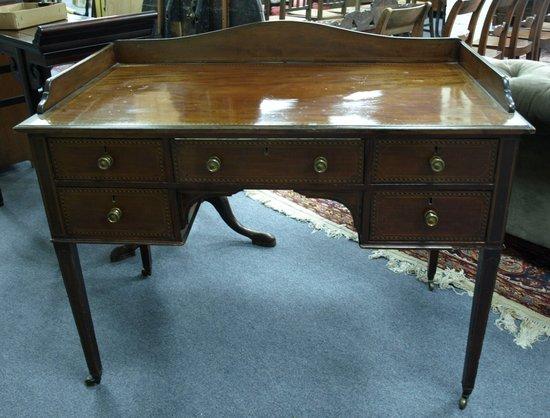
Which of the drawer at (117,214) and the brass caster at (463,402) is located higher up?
the drawer at (117,214)

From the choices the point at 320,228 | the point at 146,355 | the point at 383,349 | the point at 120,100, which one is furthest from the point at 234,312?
the point at 120,100

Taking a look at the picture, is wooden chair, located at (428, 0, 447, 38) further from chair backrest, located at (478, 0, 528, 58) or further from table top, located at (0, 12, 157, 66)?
table top, located at (0, 12, 157, 66)

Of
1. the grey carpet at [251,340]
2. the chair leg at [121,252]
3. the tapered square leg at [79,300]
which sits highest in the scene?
the tapered square leg at [79,300]

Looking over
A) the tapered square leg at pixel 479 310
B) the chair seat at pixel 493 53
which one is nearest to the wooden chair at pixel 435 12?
the chair seat at pixel 493 53

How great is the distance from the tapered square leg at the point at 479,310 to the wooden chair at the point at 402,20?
1.74 meters

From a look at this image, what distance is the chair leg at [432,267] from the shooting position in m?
1.92

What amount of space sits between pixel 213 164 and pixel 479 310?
2.46 feet

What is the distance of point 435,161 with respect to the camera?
1.14 metres

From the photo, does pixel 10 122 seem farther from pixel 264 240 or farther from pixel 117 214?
pixel 117 214

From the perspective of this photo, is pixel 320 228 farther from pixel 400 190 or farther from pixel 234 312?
pixel 400 190

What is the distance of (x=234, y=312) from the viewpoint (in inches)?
73.0

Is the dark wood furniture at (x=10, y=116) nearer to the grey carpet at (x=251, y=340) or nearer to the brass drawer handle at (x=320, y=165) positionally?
the grey carpet at (x=251, y=340)

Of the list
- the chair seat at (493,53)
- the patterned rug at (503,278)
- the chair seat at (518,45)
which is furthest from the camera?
the chair seat at (518,45)

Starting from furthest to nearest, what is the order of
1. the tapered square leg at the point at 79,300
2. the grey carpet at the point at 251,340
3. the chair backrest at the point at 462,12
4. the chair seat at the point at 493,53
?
the chair seat at the point at 493,53 < the chair backrest at the point at 462,12 < the grey carpet at the point at 251,340 < the tapered square leg at the point at 79,300
